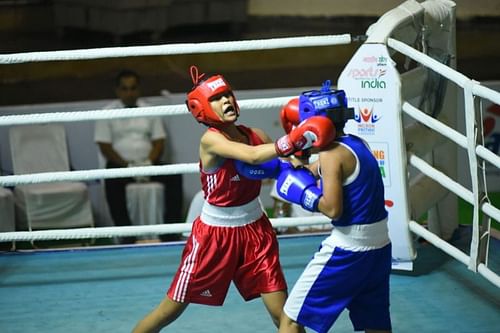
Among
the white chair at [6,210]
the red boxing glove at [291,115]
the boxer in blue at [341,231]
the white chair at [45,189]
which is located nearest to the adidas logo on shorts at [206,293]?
the boxer in blue at [341,231]

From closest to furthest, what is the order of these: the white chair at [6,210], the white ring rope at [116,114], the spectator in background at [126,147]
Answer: the white ring rope at [116,114]
the white chair at [6,210]
the spectator in background at [126,147]

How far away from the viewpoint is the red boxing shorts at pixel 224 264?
3.34 metres

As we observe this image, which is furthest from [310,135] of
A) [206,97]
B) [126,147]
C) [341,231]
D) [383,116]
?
[126,147]

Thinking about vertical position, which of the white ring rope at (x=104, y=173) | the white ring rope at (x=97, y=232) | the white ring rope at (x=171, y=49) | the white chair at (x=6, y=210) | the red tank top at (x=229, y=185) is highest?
the white ring rope at (x=171, y=49)

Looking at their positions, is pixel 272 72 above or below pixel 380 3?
below

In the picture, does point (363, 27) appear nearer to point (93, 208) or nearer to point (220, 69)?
point (220, 69)

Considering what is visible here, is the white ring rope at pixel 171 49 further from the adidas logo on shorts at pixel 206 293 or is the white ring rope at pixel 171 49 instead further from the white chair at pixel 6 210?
the white chair at pixel 6 210

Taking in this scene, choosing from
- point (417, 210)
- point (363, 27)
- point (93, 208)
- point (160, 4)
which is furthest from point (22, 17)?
point (417, 210)

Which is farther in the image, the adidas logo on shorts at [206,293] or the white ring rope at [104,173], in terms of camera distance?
the white ring rope at [104,173]

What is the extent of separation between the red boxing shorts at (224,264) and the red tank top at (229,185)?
92 millimetres

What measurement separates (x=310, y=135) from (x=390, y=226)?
5.01 ft

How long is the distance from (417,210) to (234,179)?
139 cm

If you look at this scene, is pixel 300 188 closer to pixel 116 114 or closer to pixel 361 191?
pixel 361 191

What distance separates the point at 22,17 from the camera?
38.2ft
